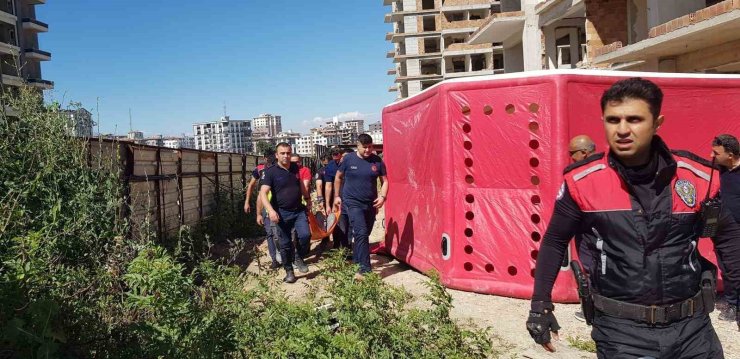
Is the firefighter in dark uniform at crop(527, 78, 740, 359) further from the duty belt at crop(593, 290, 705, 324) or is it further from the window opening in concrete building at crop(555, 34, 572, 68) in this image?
the window opening in concrete building at crop(555, 34, 572, 68)

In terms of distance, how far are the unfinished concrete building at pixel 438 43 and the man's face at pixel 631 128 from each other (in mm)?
51247

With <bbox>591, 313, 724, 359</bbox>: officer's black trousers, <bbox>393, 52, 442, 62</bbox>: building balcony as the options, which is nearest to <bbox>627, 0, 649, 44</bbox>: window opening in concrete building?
<bbox>591, 313, 724, 359</bbox>: officer's black trousers

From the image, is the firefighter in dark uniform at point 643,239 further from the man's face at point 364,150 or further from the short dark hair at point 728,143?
the man's face at point 364,150

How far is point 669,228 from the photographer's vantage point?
218 cm

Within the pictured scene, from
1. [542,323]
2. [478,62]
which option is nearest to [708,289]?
[542,323]

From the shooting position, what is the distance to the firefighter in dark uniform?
7.06 feet

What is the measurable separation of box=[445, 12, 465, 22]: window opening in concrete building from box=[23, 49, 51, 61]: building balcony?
3989 centimetres

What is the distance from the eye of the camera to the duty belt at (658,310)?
213 centimetres

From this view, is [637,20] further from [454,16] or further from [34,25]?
[34,25]

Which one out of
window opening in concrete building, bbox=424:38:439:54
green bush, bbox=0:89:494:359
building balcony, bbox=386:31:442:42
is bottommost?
green bush, bbox=0:89:494:359

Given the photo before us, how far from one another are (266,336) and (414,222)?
4.04 meters

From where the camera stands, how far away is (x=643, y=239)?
7.14 feet

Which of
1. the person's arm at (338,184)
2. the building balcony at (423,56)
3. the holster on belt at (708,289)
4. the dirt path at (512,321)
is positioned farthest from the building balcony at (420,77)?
the holster on belt at (708,289)

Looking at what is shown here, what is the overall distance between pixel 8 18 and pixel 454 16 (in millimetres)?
41540
